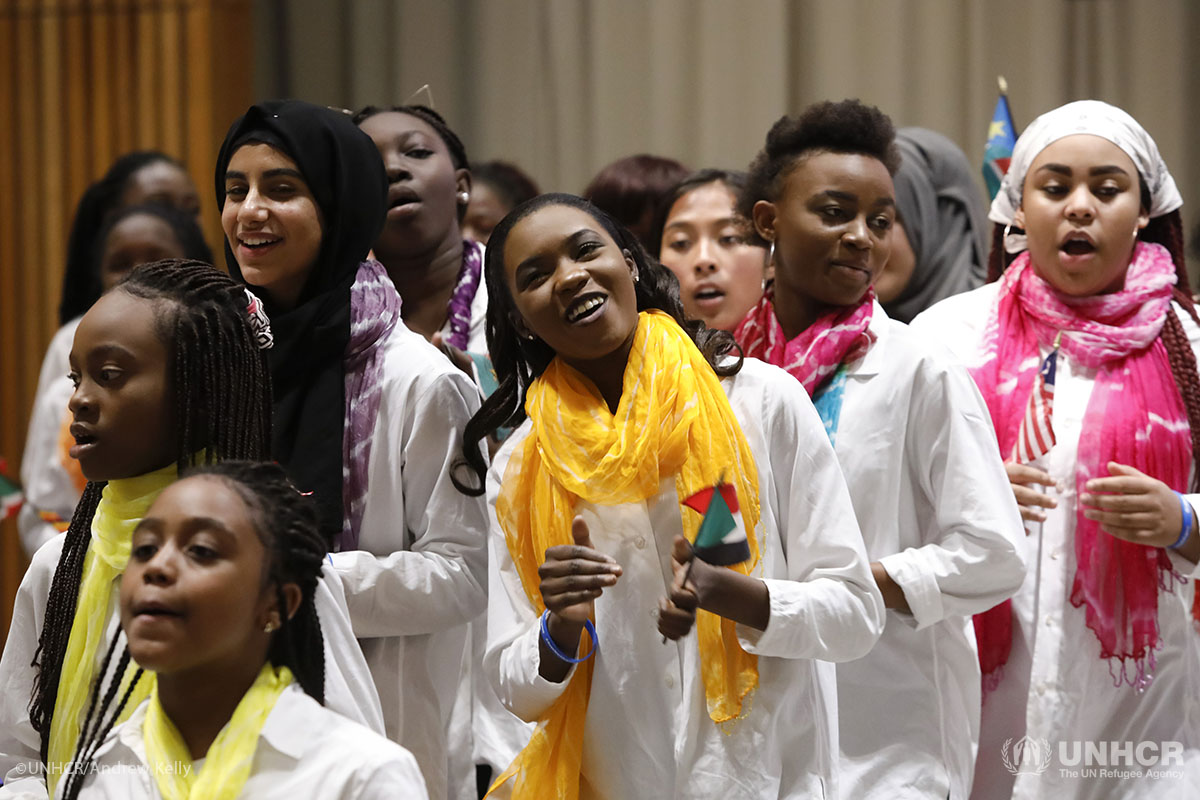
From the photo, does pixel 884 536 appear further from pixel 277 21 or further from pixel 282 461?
pixel 277 21

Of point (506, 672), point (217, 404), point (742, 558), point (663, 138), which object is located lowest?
point (506, 672)

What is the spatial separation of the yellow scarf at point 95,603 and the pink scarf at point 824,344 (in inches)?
46.0

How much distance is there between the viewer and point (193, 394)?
2.42m

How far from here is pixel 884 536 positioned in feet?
9.17

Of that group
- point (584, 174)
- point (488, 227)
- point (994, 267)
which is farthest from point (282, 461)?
point (584, 174)

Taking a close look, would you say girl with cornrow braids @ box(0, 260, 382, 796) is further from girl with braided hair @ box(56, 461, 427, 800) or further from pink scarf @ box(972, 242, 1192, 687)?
pink scarf @ box(972, 242, 1192, 687)

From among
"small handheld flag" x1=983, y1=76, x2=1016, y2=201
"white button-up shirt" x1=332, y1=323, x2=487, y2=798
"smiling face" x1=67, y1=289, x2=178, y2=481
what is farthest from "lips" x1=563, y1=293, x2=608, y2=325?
"small handheld flag" x1=983, y1=76, x2=1016, y2=201

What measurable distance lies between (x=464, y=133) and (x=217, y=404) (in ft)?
13.2

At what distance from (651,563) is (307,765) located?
692mm

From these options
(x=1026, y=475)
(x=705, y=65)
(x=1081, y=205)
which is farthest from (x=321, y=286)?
(x=705, y=65)

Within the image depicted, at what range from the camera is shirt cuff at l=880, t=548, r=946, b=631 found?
2.66m

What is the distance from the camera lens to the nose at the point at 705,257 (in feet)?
12.7

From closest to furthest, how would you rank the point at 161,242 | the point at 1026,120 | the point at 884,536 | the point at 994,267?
1. the point at 884,536
2. the point at 994,267
3. the point at 161,242
4. the point at 1026,120

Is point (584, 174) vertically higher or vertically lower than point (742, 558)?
higher
